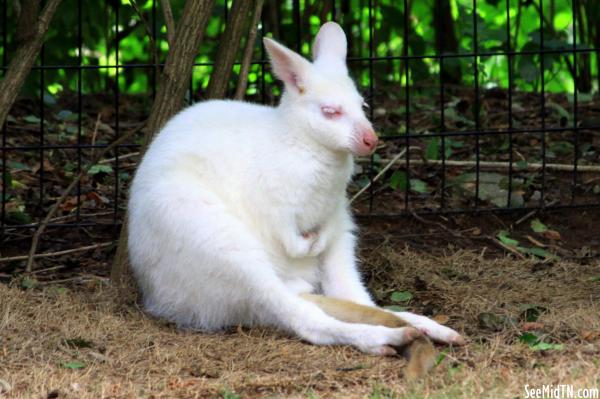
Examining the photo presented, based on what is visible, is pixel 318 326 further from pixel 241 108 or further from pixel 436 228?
pixel 436 228

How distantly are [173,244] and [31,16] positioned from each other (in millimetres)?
1277

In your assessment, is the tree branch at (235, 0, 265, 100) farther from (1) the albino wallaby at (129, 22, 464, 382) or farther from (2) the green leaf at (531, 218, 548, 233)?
(2) the green leaf at (531, 218, 548, 233)

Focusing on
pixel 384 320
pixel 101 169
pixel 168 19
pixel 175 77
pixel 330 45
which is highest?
pixel 168 19

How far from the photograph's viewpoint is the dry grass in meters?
3.54

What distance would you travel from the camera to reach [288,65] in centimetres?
429

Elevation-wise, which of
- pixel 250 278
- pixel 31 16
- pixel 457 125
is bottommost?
pixel 250 278

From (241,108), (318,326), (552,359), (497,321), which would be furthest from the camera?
(241,108)

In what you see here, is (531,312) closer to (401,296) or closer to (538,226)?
(401,296)

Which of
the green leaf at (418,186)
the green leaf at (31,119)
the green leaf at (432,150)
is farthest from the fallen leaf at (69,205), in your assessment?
the green leaf at (432,150)

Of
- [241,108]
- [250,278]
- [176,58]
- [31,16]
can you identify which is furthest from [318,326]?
[31,16]

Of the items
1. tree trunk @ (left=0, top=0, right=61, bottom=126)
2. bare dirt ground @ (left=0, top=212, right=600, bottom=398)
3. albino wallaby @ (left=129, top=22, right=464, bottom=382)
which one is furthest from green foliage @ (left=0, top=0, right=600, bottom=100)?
albino wallaby @ (left=129, top=22, right=464, bottom=382)

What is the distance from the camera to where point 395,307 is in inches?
183

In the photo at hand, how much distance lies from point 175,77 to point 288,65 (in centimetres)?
78

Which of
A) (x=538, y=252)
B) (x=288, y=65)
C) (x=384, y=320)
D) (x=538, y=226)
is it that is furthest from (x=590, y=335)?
(x=538, y=226)
